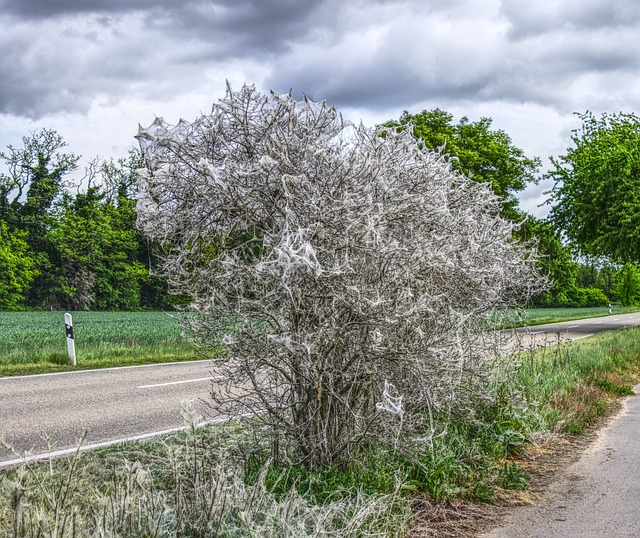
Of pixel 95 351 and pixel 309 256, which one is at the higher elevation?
pixel 309 256

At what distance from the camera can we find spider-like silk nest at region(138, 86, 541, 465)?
3.91 m

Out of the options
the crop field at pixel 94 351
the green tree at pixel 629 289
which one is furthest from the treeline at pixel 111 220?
the green tree at pixel 629 289

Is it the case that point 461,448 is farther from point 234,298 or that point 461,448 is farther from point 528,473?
point 234,298

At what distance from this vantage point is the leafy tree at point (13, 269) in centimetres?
4631

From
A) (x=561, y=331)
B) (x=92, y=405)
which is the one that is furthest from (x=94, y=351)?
(x=561, y=331)

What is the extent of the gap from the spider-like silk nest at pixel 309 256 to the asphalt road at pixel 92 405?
1.19 metres

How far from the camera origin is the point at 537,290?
22.7ft

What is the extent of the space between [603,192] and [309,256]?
25.9 meters

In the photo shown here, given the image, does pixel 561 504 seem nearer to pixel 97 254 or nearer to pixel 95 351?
pixel 95 351

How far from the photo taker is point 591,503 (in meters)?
4.74

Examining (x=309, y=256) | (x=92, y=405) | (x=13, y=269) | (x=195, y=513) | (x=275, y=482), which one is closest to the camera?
(x=195, y=513)

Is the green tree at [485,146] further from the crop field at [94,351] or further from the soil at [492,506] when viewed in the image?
the soil at [492,506]

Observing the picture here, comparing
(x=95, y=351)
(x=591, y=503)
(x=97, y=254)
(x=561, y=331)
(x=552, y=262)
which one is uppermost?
(x=97, y=254)

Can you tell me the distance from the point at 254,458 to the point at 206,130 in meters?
2.22
